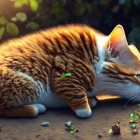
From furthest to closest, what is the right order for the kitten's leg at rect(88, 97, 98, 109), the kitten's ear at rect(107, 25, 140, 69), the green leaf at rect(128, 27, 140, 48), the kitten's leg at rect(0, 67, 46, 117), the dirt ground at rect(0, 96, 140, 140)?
the green leaf at rect(128, 27, 140, 48) < the kitten's leg at rect(88, 97, 98, 109) < the kitten's ear at rect(107, 25, 140, 69) < the kitten's leg at rect(0, 67, 46, 117) < the dirt ground at rect(0, 96, 140, 140)

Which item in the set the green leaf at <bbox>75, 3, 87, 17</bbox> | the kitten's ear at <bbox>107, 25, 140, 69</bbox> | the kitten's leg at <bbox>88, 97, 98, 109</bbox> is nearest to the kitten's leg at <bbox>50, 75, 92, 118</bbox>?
the kitten's leg at <bbox>88, 97, 98, 109</bbox>

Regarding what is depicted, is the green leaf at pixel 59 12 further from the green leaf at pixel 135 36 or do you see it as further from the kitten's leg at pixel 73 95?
the kitten's leg at pixel 73 95

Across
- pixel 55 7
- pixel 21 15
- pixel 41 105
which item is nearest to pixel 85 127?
pixel 41 105

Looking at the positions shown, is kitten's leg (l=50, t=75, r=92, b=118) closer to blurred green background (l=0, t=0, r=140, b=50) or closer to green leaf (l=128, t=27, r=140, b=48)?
blurred green background (l=0, t=0, r=140, b=50)

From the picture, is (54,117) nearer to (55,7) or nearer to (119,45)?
(119,45)

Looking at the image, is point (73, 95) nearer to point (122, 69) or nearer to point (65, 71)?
point (65, 71)

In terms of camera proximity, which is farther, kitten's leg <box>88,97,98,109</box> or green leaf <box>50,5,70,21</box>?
green leaf <box>50,5,70,21</box>

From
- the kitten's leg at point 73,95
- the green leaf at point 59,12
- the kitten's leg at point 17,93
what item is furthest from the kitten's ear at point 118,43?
the green leaf at point 59,12
